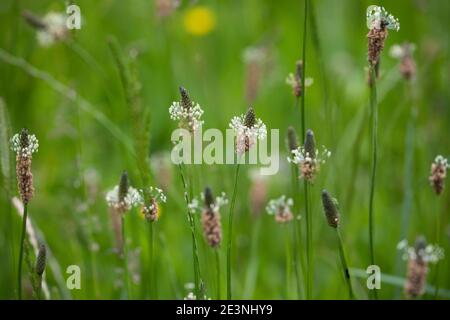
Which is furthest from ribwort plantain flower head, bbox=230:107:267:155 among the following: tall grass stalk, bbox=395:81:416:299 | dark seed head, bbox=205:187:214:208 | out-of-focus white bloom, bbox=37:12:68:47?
out-of-focus white bloom, bbox=37:12:68:47

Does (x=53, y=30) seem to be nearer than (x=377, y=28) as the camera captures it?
No

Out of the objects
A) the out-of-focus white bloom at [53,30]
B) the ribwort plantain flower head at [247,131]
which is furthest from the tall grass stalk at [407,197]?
the out-of-focus white bloom at [53,30]

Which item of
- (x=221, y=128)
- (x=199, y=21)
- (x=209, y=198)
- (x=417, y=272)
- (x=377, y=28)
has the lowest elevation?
(x=417, y=272)

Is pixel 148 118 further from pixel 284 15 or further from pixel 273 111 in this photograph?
pixel 284 15

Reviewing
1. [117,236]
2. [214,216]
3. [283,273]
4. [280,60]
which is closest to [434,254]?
[214,216]

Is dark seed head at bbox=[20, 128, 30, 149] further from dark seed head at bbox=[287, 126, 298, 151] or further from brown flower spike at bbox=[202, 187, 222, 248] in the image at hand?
dark seed head at bbox=[287, 126, 298, 151]

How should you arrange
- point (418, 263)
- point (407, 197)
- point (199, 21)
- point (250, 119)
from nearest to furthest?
1. point (250, 119)
2. point (418, 263)
3. point (407, 197)
4. point (199, 21)

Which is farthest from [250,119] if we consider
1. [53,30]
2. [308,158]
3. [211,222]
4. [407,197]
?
[53,30]

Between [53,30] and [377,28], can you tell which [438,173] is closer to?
[377,28]
